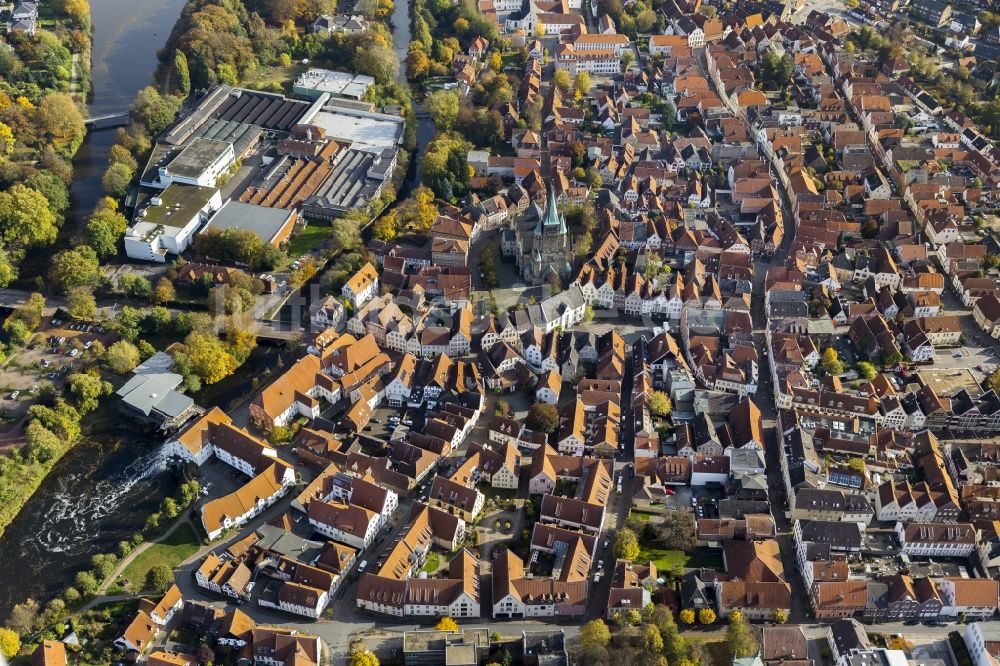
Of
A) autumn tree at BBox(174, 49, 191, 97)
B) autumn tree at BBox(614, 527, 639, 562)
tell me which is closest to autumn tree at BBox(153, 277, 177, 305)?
autumn tree at BBox(174, 49, 191, 97)

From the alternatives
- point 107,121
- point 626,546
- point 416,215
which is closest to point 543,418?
point 626,546

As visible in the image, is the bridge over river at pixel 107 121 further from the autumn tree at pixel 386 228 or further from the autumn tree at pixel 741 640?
the autumn tree at pixel 741 640

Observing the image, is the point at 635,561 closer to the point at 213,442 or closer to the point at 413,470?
the point at 413,470

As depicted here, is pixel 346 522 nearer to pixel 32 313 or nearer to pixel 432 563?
pixel 432 563

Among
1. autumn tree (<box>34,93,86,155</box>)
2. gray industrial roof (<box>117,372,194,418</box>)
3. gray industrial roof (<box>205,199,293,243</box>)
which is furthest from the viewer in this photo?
autumn tree (<box>34,93,86,155</box>)

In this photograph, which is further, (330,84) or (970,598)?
(330,84)

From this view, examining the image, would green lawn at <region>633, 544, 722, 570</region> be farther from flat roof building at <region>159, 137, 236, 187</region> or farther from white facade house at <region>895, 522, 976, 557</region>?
flat roof building at <region>159, 137, 236, 187</region>

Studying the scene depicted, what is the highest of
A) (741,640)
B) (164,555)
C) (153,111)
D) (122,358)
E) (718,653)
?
(741,640)

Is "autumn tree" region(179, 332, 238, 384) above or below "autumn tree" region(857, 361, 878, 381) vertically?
below
